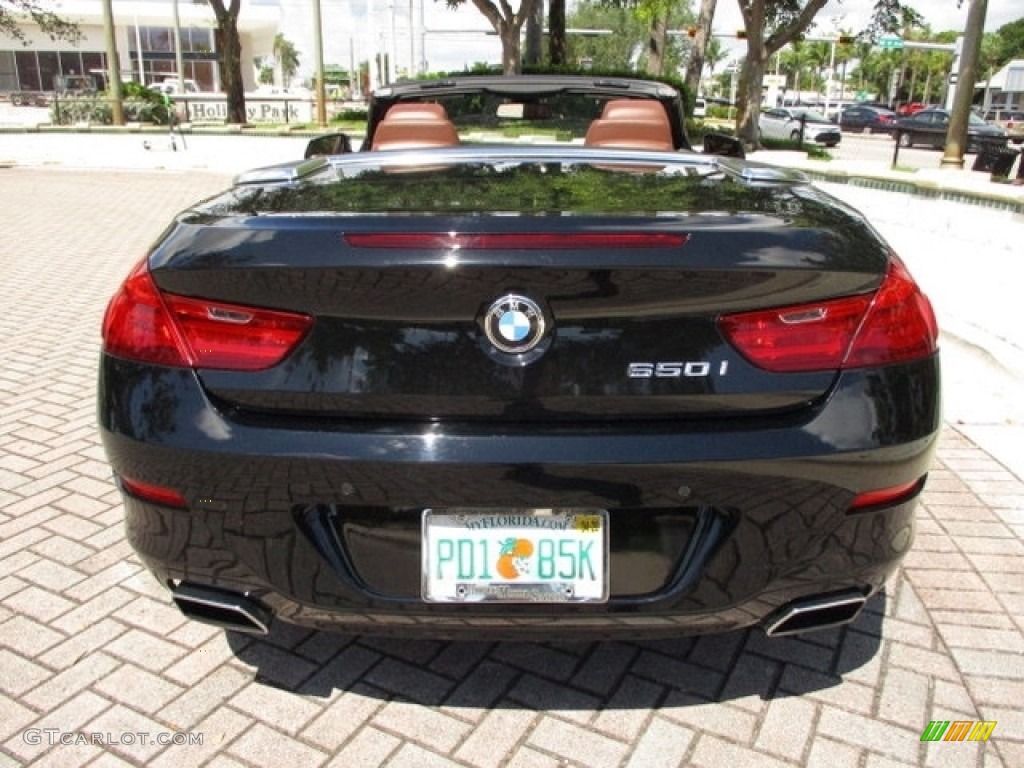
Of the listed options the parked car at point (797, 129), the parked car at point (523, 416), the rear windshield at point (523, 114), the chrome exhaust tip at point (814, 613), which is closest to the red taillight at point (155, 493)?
the parked car at point (523, 416)

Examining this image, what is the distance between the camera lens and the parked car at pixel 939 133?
51.2 ft

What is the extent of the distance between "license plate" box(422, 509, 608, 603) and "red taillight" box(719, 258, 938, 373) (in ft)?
1.60

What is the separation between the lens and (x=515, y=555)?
1.94m

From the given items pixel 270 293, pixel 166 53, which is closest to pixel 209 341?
pixel 270 293

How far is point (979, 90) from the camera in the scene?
257 feet

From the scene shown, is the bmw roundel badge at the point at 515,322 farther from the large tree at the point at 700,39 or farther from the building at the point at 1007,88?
the building at the point at 1007,88

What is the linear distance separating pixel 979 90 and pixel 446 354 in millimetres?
90877

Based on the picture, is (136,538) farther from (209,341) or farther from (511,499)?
(511,499)

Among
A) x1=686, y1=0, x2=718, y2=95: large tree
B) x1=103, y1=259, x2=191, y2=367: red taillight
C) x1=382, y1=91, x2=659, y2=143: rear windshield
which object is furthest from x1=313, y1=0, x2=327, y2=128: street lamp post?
x1=103, y1=259, x2=191, y2=367: red taillight

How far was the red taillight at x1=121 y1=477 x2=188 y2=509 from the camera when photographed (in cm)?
198

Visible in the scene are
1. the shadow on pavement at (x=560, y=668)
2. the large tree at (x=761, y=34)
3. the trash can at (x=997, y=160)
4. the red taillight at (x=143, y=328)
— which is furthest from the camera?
the large tree at (x=761, y=34)

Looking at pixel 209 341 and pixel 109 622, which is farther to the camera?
pixel 109 622
